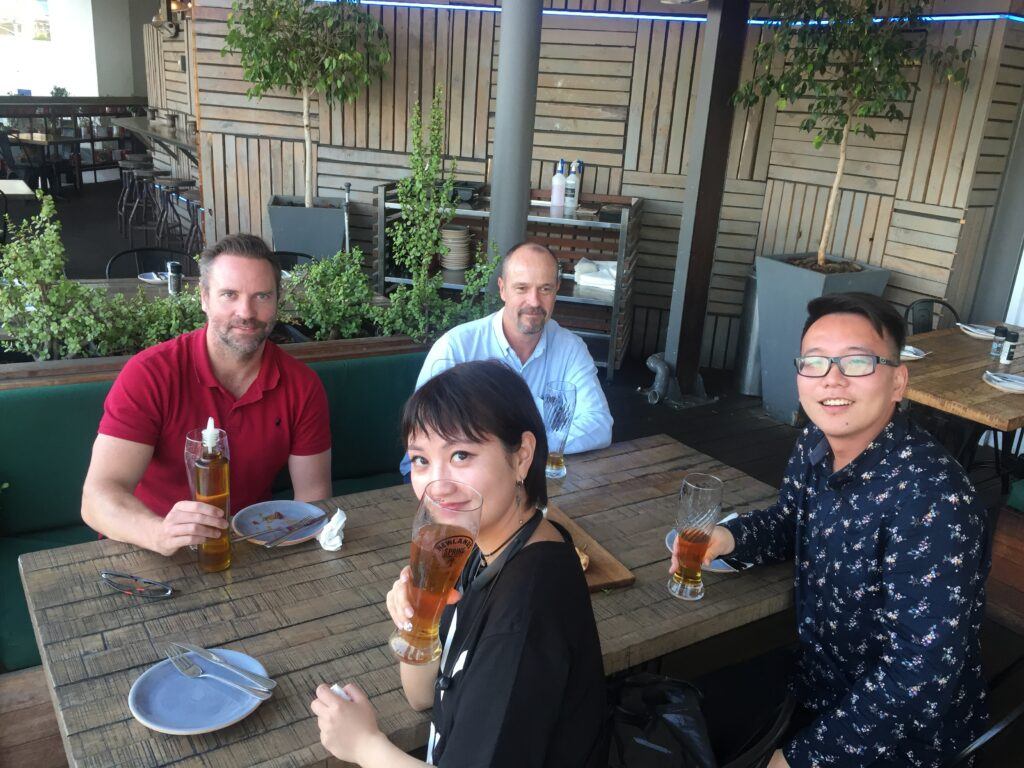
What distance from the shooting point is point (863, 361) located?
1.87 meters

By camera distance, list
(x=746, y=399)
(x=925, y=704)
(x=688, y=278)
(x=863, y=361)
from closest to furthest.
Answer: (x=925, y=704) → (x=863, y=361) → (x=688, y=278) → (x=746, y=399)

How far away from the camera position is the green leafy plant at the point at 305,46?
5859 mm

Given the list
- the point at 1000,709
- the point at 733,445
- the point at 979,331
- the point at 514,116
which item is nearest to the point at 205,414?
the point at 514,116

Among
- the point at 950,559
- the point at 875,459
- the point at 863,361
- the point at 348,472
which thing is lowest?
the point at 348,472

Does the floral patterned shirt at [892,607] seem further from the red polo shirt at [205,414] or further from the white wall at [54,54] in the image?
the white wall at [54,54]

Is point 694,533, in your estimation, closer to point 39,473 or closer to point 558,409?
point 558,409

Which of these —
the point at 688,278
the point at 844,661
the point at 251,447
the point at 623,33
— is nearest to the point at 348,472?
the point at 251,447

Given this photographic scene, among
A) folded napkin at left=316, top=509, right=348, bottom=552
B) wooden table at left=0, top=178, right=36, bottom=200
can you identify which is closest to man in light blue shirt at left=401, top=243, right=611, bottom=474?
folded napkin at left=316, top=509, right=348, bottom=552

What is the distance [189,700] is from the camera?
4.82ft

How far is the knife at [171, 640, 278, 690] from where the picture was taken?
1.50 m

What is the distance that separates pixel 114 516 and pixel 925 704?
1.92m

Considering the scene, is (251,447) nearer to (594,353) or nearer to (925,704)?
(925,704)

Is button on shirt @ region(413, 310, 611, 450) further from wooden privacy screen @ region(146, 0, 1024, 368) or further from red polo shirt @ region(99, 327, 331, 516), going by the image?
wooden privacy screen @ region(146, 0, 1024, 368)

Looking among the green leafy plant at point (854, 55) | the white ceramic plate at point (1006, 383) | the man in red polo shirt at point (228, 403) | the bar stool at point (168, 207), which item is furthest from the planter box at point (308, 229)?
the white ceramic plate at point (1006, 383)
